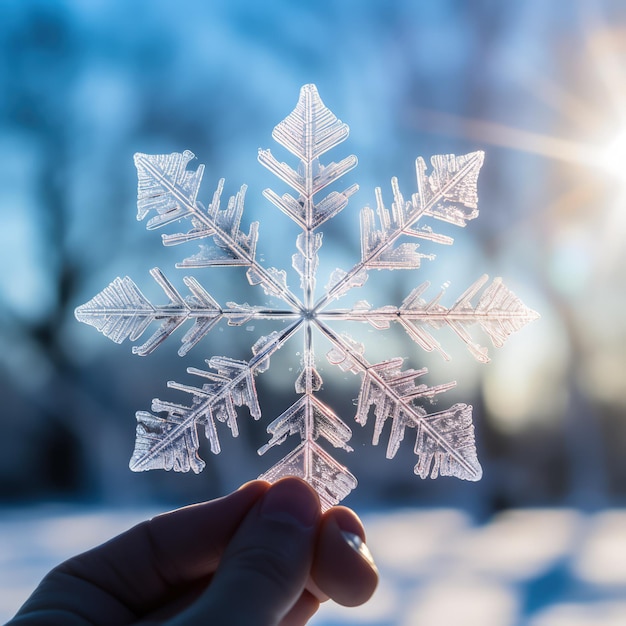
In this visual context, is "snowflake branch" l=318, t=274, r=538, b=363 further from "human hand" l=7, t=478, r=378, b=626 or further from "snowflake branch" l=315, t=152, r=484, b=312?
"human hand" l=7, t=478, r=378, b=626

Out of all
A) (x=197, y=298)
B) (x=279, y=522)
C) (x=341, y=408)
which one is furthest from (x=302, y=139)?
(x=279, y=522)

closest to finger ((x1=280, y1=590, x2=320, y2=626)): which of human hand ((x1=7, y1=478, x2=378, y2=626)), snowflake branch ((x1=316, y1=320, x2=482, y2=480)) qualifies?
human hand ((x1=7, y1=478, x2=378, y2=626))

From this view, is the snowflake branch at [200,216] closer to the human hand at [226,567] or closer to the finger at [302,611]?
the human hand at [226,567]

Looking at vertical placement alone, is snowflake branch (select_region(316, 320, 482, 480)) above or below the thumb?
above

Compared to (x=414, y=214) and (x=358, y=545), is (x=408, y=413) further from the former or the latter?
(x=414, y=214)

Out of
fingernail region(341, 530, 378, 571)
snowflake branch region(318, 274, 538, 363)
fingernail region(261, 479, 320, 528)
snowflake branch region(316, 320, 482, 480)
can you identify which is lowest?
fingernail region(341, 530, 378, 571)

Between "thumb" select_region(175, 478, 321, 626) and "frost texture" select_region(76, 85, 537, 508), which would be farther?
"frost texture" select_region(76, 85, 537, 508)

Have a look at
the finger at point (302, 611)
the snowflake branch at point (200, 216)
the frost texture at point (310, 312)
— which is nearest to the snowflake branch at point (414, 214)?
the frost texture at point (310, 312)

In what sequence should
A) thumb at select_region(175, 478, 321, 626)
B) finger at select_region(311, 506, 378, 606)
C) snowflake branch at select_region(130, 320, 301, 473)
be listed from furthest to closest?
1. snowflake branch at select_region(130, 320, 301, 473)
2. finger at select_region(311, 506, 378, 606)
3. thumb at select_region(175, 478, 321, 626)
